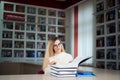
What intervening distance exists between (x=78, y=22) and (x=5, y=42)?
6.27 ft

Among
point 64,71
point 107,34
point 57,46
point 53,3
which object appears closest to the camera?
point 64,71

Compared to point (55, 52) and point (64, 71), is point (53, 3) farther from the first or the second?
point (64, 71)

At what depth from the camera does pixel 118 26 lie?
3.69m

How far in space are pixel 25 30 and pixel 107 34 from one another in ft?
7.22

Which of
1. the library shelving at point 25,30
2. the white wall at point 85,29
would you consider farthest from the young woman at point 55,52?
the library shelving at point 25,30

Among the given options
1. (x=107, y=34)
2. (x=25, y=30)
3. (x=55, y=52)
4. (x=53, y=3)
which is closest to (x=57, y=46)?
(x=55, y=52)

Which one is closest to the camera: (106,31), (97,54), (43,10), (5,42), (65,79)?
(65,79)

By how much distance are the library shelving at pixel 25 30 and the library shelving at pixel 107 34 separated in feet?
5.15

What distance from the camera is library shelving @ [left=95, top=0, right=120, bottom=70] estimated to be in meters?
3.74

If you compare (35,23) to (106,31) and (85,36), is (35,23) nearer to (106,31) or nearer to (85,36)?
(85,36)

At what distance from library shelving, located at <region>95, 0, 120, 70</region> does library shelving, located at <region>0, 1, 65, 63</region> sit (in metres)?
1.57

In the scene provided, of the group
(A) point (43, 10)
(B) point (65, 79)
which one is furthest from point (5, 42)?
(B) point (65, 79)

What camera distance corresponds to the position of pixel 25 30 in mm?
5246

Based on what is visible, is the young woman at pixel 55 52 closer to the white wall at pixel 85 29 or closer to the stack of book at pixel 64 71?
the stack of book at pixel 64 71
